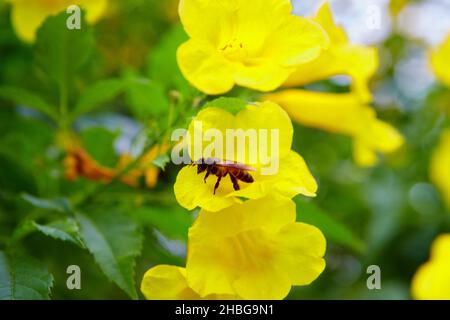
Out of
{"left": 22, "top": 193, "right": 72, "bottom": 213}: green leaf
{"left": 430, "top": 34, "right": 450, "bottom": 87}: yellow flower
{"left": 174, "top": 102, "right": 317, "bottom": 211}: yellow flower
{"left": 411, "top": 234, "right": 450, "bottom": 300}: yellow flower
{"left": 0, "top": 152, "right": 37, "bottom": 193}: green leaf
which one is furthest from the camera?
{"left": 430, "top": 34, "right": 450, "bottom": 87}: yellow flower

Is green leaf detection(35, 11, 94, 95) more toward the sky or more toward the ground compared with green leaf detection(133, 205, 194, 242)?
more toward the sky

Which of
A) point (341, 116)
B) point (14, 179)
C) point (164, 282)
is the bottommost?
point (164, 282)

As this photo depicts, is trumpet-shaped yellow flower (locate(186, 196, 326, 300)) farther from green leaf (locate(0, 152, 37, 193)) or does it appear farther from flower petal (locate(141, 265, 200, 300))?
green leaf (locate(0, 152, 37, 193))

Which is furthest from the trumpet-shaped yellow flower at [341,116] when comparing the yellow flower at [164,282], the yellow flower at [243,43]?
the yellow flower at [164,282]

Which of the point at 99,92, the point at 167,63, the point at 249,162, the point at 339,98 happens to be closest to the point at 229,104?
the point at 249,162

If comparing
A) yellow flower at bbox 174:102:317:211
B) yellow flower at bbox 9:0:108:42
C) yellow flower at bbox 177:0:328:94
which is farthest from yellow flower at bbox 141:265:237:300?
yellow flower at bbox 9:0:108:42

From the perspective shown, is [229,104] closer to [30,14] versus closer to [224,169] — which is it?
[224,169]

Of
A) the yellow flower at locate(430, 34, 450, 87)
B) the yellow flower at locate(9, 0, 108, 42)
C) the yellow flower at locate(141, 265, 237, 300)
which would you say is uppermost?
the yellow flower at locate(430, 34, 450, 87)
